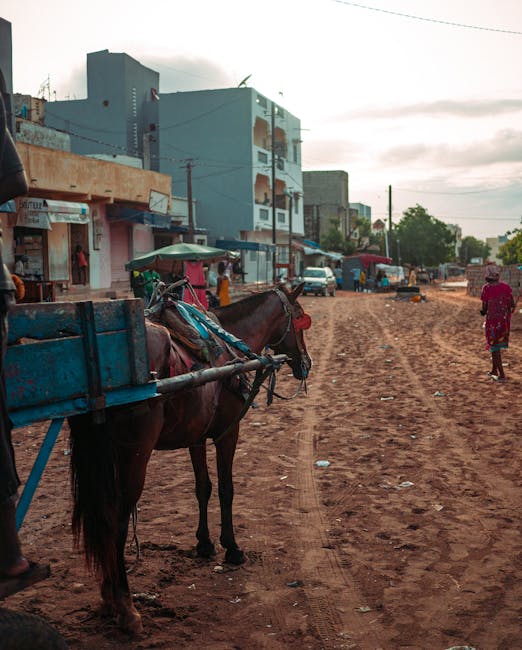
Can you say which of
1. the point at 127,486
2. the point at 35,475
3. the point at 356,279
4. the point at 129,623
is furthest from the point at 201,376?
the point at 356,279

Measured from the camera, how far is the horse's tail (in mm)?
3639

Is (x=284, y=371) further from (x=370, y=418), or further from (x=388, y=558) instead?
(x=388, y=558)

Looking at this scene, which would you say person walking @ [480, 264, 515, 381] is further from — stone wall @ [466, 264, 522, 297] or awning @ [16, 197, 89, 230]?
stone wall @ [466, 264, 522, 297]

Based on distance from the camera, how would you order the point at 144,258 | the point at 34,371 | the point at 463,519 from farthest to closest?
1. the point at 144,258
2. the point at 463,519
3. the point at 34,371

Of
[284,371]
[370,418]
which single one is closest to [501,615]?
[370,418]

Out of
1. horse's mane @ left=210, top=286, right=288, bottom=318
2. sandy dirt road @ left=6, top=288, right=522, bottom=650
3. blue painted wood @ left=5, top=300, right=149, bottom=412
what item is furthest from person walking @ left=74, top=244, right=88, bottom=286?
blue painted wood @ left=5, top=300, right=149, bottom=412

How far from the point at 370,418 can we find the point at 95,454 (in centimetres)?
576

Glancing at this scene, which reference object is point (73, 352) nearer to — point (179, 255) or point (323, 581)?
point (323, 581)

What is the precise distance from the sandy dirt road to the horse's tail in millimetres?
417

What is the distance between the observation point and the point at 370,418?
8969 mm

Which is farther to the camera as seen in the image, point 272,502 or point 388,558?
point 272,502

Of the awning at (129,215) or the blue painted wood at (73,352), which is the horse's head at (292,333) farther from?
the awning at (129,215)

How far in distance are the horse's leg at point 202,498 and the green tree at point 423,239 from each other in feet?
255

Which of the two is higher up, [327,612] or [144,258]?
[144,258]
